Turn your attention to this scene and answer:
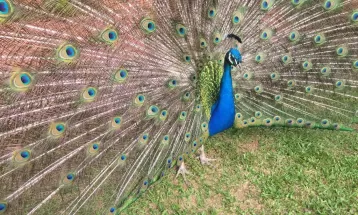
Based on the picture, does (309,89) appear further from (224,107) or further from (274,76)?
(224,107)

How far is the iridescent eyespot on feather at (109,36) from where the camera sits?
6.56 feet

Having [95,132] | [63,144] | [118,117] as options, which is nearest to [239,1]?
[118,117]

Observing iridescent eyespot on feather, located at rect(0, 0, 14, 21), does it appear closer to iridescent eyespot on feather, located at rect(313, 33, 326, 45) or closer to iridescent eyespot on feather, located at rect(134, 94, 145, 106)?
iridescent eyespot on feather, located at rect(134, 94, 145, 106)

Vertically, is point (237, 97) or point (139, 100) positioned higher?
point (139, 100)

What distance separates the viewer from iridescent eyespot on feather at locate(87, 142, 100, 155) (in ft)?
6.86

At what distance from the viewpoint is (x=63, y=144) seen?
2.00 m

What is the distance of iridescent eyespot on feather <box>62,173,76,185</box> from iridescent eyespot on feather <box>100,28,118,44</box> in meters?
0.85

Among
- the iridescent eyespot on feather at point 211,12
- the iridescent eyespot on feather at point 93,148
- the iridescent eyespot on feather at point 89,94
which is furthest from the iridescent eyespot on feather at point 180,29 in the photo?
the iridescent eyespot on feather at point 93,148

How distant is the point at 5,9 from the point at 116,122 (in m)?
0.93

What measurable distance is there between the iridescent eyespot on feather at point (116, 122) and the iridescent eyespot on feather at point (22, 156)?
536mm

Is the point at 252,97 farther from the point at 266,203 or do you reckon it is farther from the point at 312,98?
the point at 266,203

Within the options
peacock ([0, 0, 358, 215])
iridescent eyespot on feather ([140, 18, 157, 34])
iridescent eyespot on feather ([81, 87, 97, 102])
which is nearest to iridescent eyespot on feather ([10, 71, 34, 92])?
peacock ([0, 0, 358, 215])

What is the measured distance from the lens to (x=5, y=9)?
1.61 m

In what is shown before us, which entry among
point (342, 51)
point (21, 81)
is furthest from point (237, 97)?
point (21, 81)
